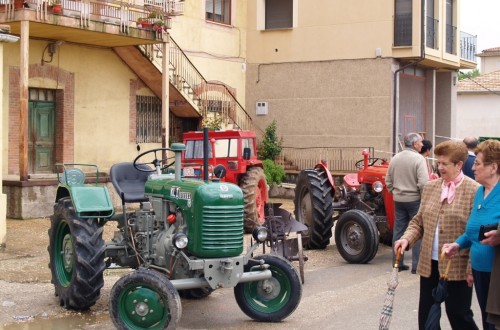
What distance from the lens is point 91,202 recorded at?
8.88 m

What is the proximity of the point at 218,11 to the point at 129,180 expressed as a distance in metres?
17.2

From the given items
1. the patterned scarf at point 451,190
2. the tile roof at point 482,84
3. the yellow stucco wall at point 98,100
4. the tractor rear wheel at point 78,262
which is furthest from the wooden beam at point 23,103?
the tile roof at point 482,84

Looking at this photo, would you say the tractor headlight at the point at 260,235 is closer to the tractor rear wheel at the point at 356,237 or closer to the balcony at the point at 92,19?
the tractor rear wheel at the point at 356,237

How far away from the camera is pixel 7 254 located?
499 inches

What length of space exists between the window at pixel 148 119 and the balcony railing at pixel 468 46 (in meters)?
12.9

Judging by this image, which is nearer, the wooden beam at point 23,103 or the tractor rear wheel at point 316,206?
the tractor rear wheel at point 316,206

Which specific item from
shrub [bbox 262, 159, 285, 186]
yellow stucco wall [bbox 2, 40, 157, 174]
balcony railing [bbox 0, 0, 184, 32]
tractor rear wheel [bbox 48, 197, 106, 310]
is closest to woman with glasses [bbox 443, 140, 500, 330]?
tractor rear wheel [bbox 48, 197, 106, 310]

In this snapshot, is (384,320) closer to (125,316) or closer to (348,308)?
(125,316)

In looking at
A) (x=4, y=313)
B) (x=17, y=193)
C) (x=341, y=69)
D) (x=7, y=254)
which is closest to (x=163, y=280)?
(x=4, y=313)

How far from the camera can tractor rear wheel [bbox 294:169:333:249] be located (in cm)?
1305

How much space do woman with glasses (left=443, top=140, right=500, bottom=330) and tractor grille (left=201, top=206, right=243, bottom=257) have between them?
2.66 meters

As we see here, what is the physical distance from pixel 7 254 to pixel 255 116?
15.7 m

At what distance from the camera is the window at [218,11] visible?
25.5m

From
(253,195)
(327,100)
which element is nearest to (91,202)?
(253,195)
